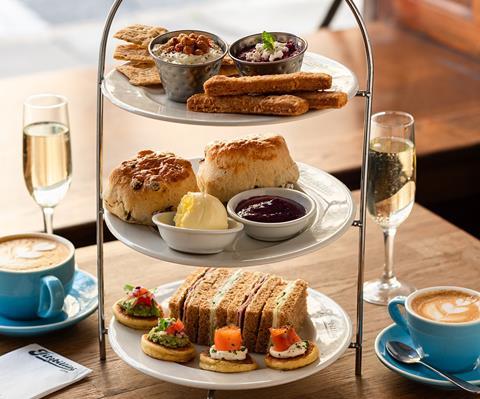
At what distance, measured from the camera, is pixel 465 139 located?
2512 mm

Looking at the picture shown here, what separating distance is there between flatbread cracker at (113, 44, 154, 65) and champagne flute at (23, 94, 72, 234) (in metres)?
0.39

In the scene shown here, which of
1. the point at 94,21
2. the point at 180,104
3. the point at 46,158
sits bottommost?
the point at 94,21

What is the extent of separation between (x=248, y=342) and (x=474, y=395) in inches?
13.2

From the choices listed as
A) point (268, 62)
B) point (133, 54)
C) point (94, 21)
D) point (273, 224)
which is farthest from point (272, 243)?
point (94, 21)

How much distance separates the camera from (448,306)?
1.43 meters

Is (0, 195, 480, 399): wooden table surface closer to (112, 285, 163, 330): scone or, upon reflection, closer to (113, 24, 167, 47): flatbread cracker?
(112, 285, 163, 330): scone

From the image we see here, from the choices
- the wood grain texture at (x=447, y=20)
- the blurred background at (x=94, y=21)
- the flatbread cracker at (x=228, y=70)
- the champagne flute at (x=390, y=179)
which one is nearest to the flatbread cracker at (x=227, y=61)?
the flatbread cracker at (x=228, y=70)

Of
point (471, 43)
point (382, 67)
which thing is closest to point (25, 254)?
point (382, 67)

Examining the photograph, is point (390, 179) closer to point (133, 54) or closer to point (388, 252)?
point (388, 252)

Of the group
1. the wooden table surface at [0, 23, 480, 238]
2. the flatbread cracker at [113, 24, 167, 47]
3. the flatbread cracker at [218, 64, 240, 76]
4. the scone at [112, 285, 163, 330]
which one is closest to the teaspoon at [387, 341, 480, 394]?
the scone at [112, 285, 163, 330]

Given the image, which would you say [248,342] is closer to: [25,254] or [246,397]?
[246,397]

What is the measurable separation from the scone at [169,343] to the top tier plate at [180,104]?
324 millimetres

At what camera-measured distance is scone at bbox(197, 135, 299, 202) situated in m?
1.41

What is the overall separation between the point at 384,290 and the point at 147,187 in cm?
53
